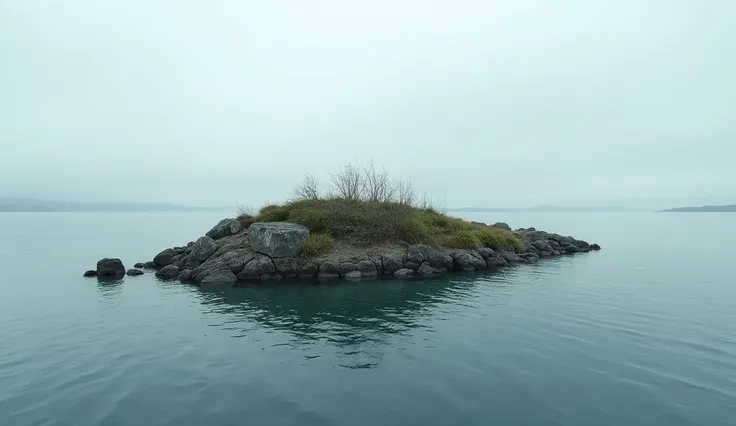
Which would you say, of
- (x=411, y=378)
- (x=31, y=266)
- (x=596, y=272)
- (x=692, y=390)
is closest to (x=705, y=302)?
(x=596, y=272)

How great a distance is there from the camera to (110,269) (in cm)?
2653

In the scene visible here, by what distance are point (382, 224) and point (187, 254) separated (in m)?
14.9

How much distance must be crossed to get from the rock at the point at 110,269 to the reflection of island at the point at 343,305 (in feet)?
28.9

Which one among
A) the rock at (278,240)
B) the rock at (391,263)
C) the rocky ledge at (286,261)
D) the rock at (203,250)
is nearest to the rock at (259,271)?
the rocky ledge at (286,261)

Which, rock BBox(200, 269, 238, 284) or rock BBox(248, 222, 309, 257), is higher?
rock BBox(248, 222, 309, 257)

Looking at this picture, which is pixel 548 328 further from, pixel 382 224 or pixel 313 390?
pixel 382 224

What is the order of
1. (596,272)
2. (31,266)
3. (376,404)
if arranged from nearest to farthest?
(376,404)
(596,272)
(31,266)

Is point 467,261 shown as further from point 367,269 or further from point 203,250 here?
point 203,250

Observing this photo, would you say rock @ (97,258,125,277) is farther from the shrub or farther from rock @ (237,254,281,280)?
the shrub

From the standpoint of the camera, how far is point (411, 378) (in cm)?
1019

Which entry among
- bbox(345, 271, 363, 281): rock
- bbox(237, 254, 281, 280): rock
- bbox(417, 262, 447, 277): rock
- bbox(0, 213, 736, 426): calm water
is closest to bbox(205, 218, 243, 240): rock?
bbox(237, 254, 281, 280): rock

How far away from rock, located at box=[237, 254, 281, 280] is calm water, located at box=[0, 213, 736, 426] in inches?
123

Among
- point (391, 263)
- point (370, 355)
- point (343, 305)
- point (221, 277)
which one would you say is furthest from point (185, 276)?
point (370, 355)

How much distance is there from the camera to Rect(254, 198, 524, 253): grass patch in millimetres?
28953
